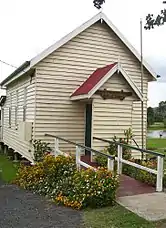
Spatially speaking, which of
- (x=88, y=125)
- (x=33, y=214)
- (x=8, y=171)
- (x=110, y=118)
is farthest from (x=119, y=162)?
(x=8, y=171)

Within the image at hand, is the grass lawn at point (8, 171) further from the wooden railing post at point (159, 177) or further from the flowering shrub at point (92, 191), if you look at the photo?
the wooden railing post at point (159, 177)

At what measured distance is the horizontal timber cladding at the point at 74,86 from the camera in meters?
13.6

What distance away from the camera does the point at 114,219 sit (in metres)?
6.97

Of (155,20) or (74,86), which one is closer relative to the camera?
(155,20)

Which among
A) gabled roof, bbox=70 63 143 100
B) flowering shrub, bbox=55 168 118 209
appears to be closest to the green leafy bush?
gabled roof, bbox=70 63 143 100

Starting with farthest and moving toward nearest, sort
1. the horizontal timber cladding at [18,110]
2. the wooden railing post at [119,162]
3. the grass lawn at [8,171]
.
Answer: the horizontal timber cladding at [18,110]
the grass lawn at [8,171]
the wooden railing post at [119,162]

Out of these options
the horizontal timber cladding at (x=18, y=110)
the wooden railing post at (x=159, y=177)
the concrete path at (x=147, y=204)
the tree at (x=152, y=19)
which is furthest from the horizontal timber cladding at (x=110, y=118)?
the tree at (x=152, y=19)

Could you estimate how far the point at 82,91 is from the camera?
13.3 meters

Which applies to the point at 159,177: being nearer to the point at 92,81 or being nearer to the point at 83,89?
the point at 83,89

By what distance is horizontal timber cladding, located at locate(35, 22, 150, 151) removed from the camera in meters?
13.6

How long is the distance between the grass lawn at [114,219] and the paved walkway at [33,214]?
9.7 inches

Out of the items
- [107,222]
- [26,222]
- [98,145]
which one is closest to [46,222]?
[26,222]

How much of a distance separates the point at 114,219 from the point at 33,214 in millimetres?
1762

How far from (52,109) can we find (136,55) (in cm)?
474
